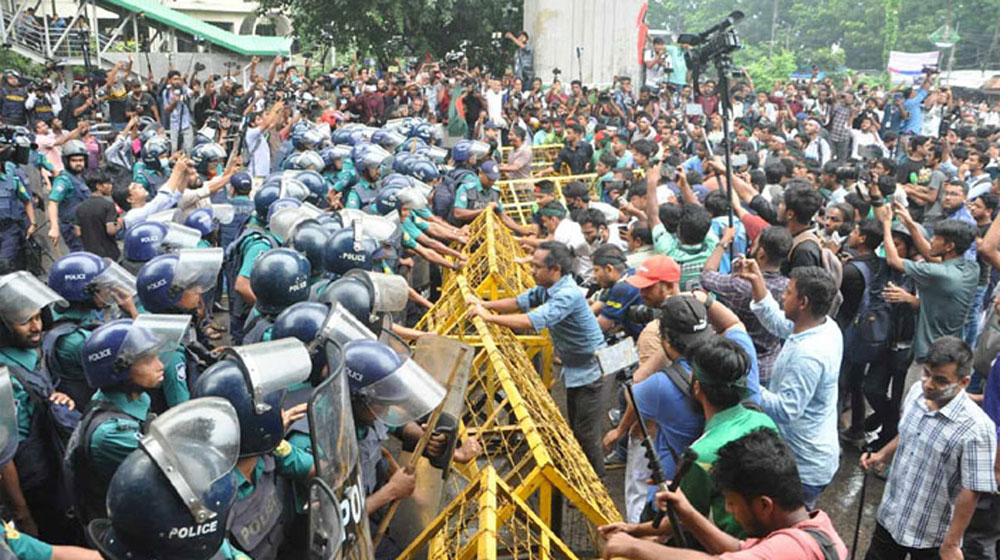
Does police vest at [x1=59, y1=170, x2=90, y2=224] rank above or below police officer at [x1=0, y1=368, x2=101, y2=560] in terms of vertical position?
below

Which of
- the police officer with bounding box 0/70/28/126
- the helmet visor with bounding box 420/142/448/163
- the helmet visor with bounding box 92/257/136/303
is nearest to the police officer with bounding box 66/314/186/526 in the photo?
the helmet visor with bounding box 92/257/136/303

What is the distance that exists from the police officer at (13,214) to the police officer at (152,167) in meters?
1.11

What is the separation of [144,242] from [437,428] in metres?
3.41

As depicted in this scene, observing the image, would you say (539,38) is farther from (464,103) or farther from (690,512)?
(690,512)

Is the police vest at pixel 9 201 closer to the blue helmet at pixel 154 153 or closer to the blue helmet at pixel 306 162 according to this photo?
the blue helmet at pixel 154 153

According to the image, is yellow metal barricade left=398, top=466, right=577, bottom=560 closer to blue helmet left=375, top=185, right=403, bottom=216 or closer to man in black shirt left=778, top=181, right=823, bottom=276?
man in black shirt left=778, top=181, right=823, bottom=276

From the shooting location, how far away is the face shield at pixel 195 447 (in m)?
2.20

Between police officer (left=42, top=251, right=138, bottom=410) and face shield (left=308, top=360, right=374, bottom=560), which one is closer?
face shield (left=308, top=360, right=374, bottom=560)

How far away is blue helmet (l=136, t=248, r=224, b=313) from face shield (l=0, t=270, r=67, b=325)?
53 centimetres

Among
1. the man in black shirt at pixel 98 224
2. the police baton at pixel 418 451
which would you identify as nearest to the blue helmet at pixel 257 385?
the police baton at pixel 418 451

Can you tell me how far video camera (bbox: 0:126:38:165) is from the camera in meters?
8.50

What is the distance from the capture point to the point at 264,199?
7.18 metres

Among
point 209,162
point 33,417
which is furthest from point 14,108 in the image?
point 33,417

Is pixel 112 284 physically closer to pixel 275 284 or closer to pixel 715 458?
pixel 275 284
